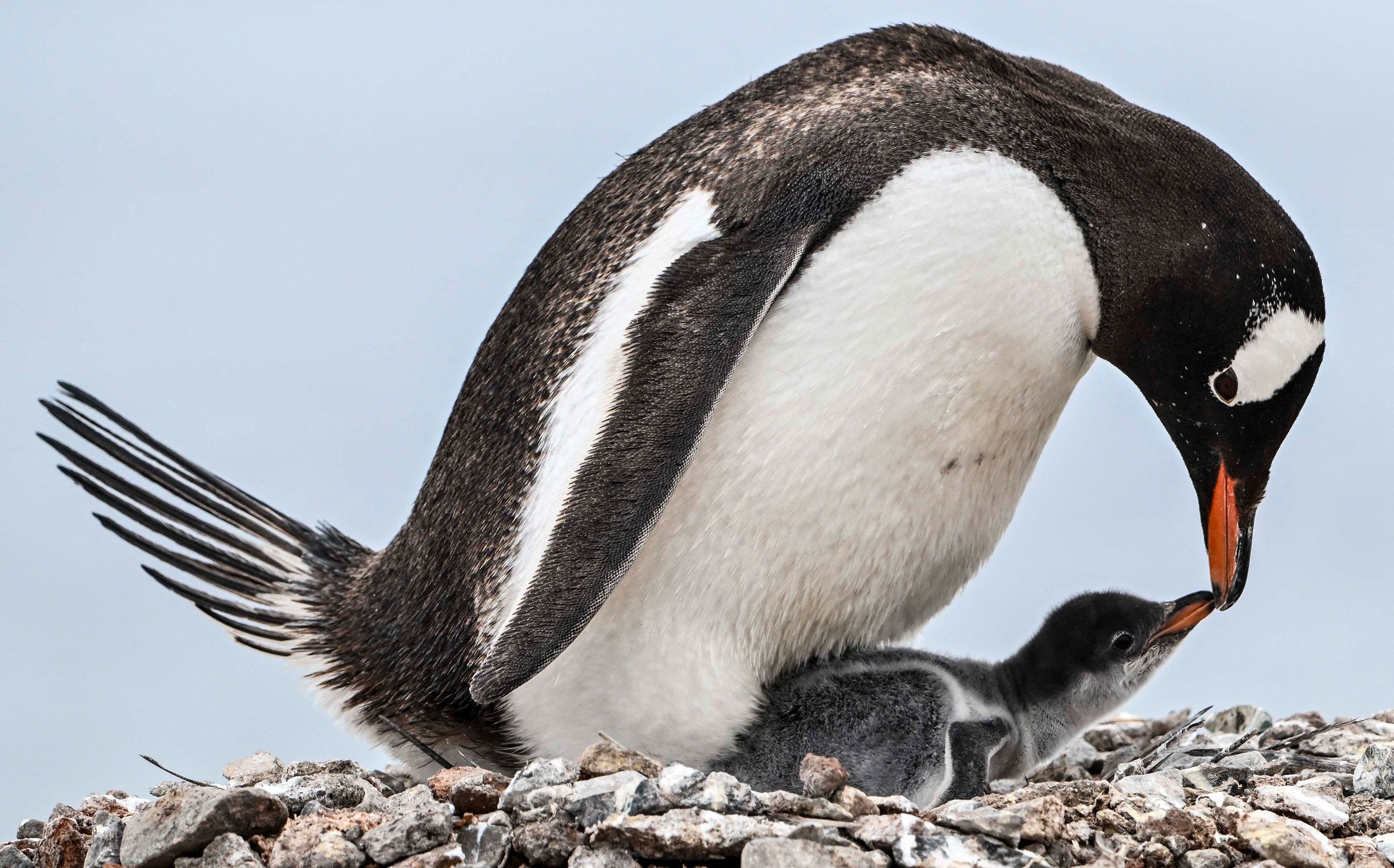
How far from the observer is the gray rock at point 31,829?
2896 mm

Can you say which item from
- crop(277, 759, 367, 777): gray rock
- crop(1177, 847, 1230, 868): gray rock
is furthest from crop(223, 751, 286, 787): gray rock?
crop(1177, 847, 1230, 868): gray rock

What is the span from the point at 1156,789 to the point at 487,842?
44.2 inches

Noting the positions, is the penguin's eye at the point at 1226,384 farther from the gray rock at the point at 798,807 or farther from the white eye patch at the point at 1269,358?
the gray rock at the point at 798,807

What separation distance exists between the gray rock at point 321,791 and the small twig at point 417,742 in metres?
0.44

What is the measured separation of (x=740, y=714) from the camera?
9.10 ft

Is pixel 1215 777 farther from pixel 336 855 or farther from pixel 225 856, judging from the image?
pixel 225 856

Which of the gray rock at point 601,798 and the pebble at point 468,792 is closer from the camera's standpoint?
the gray rock at point 601,798

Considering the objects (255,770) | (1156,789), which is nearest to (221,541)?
(255,770)

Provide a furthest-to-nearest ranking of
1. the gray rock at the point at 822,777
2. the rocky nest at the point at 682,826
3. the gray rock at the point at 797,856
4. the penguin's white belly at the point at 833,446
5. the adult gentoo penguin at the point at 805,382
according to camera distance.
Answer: the penguin's white belly at the point at 833,446
the adult gentoo penguin at the point at 805,382
the gray rock at the point at 822,777
the rocky nest at the point at 682,826
the gray rock at the point at 797,856

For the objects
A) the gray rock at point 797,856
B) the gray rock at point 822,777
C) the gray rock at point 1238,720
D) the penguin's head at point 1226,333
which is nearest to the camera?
the gray rock at point 797,856

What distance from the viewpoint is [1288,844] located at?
88.5 inches

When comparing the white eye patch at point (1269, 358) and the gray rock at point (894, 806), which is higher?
the white eye patch at point (1269, 358)

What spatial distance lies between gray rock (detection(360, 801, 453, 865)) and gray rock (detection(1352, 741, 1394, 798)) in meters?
1.63

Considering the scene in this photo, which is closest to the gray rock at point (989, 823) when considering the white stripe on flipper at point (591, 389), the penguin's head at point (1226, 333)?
the white stripe on flipper at point (591, 389)
